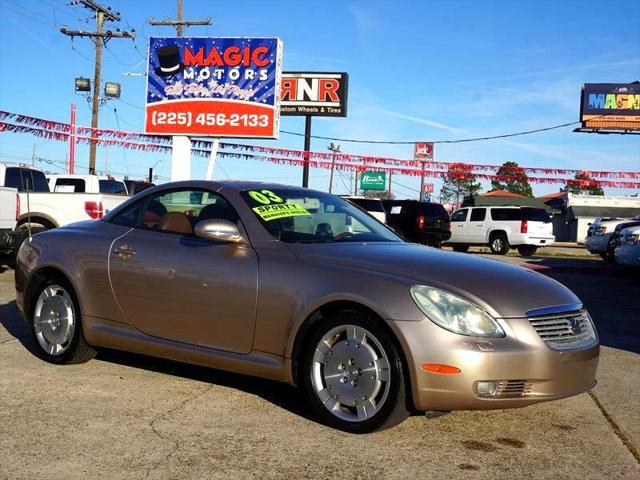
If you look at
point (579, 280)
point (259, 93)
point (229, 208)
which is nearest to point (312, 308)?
point (229, 208)

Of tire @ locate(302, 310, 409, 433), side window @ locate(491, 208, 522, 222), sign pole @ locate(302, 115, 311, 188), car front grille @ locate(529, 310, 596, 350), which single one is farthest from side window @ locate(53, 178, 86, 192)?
side window @ locate(491, 208, 522, 222)

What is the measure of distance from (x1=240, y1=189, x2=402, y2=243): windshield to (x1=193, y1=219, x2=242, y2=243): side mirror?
0.78 feet

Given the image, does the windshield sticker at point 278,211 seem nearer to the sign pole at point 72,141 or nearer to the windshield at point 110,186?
the windshield at point 110,186

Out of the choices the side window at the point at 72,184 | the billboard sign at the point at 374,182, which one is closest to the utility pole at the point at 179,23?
the side window at the point at 72,184

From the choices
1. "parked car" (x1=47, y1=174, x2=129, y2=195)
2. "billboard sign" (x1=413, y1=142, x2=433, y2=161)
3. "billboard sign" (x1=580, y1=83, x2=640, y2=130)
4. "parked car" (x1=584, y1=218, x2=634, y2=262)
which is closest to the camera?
"parked car" (x1=47, y1=174, x2=129, y2=195)

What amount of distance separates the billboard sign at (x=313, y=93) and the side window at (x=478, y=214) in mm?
7927

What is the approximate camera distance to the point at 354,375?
155 inches

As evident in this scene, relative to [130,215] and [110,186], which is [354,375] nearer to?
[130,215]

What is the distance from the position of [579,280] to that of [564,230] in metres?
49.3

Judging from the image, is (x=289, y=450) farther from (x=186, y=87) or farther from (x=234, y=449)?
(x=186, y=87)

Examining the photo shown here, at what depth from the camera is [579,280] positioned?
13984 millimetres

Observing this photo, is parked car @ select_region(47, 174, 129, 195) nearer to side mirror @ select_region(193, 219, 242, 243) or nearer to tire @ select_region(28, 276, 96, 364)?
tire @ select_region(28, 276, 96, 364)

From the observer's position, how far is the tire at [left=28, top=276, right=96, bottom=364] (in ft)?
17.4

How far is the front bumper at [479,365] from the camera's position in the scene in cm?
364
